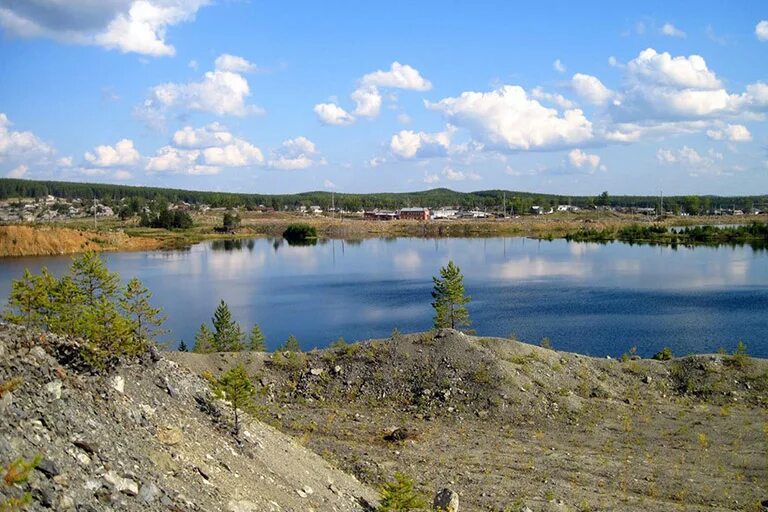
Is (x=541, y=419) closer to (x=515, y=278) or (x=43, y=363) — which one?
(x=43, y=363)

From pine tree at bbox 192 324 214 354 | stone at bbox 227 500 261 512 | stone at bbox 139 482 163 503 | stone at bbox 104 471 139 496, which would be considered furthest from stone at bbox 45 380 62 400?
pine tree at bbox 192 324 214 354

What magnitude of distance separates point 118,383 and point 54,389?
2017mm

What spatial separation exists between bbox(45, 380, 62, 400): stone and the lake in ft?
118

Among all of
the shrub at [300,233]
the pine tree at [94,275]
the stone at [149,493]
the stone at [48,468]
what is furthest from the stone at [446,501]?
the shrub at [300,233]

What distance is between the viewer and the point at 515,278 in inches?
3211

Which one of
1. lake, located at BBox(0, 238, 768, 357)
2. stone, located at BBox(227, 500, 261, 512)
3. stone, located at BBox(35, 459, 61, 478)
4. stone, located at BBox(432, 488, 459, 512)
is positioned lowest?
lake, located at BBox(0, 238, 768, 357)

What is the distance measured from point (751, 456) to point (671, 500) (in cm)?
520

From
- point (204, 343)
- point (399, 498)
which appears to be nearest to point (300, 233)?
point (204, 343)

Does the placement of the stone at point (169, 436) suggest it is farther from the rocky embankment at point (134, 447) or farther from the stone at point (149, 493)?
the stone at point (149, 493)

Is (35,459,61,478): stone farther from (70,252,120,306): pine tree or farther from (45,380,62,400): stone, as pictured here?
(70,252,120,306): pine tree

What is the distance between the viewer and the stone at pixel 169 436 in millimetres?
12318

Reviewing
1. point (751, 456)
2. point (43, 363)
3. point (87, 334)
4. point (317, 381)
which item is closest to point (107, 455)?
point (43, 363)

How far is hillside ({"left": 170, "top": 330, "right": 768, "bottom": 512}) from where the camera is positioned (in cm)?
1758

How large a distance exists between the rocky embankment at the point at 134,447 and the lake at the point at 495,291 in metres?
32.2
